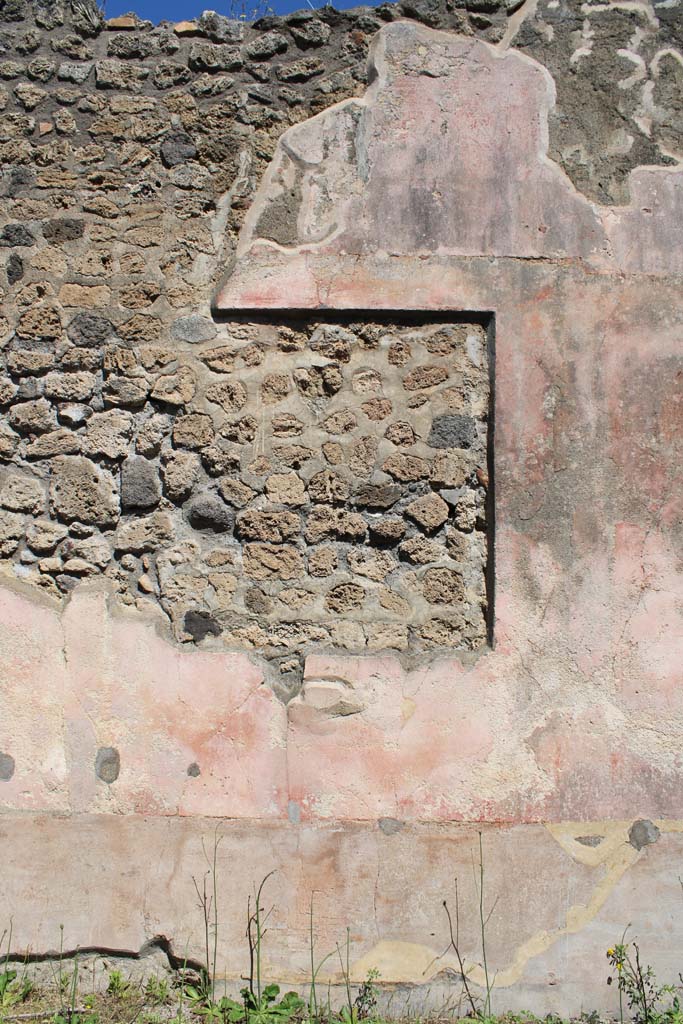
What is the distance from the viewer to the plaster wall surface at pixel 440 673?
2.90 meters

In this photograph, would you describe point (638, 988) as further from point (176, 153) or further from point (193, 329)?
point (176, 153)

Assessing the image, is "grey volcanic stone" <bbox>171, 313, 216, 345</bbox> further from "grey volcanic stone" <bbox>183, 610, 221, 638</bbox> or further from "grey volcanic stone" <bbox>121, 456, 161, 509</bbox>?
"grey volcanic stone" <bbox>183, 610, 221, 638</bbox>

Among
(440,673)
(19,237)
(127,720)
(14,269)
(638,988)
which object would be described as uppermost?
(19,237)

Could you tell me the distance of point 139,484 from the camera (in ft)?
10.2

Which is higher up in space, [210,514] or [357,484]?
[357,484]

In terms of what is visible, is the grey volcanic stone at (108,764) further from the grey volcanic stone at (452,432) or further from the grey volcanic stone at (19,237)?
the grey volcanic stone at (19,237)

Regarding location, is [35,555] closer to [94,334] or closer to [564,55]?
[94,334]

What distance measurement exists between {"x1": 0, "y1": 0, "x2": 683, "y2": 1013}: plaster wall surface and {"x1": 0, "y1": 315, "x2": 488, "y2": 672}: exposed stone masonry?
6 centimetres

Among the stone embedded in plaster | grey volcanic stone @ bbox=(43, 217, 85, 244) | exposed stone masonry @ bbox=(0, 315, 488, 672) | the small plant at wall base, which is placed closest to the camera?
the small plant at wall base

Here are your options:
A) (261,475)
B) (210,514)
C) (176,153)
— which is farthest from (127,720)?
(176,153)

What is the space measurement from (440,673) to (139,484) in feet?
3.98

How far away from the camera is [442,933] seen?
289 centimetres

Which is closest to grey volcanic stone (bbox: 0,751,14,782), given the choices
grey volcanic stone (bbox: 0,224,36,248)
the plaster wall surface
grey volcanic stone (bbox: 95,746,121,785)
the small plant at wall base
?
the plaster wall surface

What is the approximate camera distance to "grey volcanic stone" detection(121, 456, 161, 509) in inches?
122
